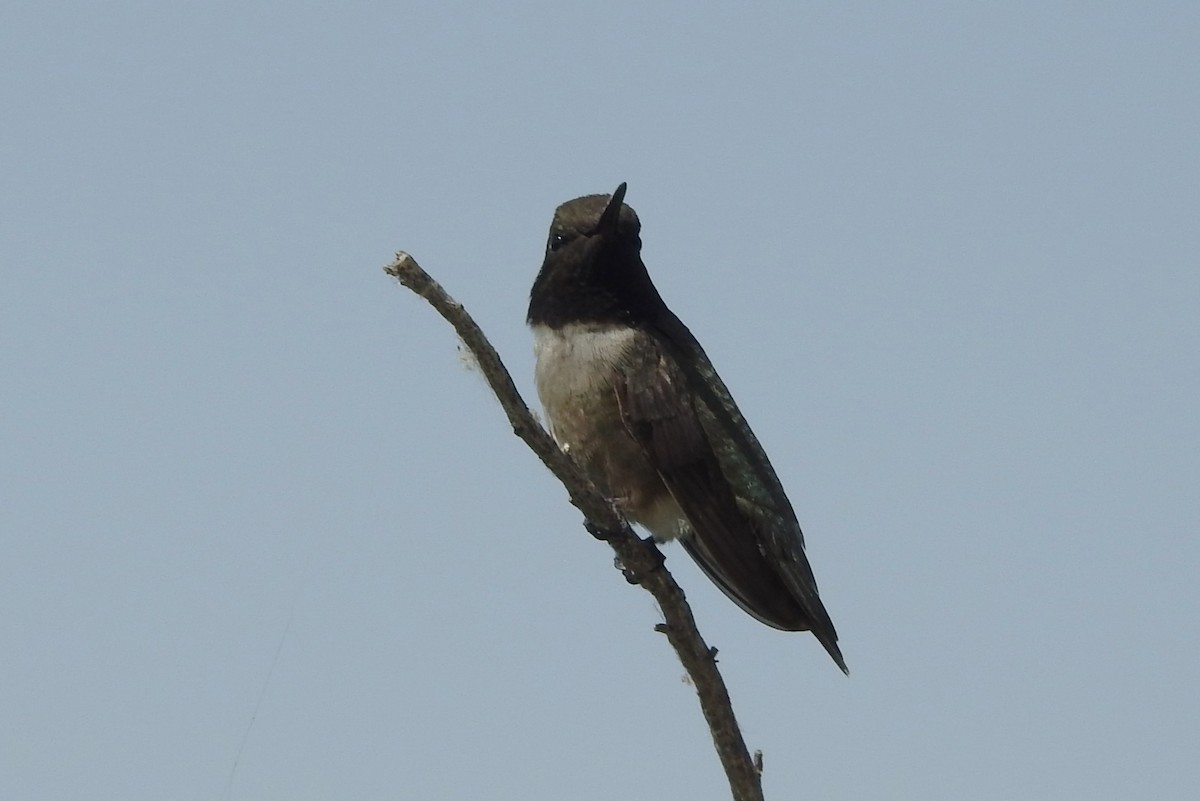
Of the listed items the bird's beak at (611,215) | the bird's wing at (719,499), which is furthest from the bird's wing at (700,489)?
the bird's beak at (611,215)

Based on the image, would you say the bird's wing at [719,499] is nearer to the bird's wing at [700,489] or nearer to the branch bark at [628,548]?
the bird's wing at [700,489]

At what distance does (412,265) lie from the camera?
439cm

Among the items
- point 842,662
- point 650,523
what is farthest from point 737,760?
point 650,523

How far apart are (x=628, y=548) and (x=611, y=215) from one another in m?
1.80

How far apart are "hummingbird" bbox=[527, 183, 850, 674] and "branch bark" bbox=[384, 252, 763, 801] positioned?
0.81 m

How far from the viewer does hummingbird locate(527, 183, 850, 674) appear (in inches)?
237

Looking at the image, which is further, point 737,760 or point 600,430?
point 600,430

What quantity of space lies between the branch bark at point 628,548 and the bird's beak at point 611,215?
166 centimetres

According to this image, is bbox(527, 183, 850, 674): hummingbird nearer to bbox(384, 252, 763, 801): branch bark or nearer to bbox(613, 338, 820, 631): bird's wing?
bbox(613, 338, 820, 631): bird's wing

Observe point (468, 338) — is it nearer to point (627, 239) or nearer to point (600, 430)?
point (600, 430)

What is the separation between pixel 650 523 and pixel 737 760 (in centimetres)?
162

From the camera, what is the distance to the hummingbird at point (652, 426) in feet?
19.8

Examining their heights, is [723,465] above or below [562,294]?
below

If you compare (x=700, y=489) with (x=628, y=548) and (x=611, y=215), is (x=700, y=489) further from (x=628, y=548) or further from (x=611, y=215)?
(x=611, y=215)
